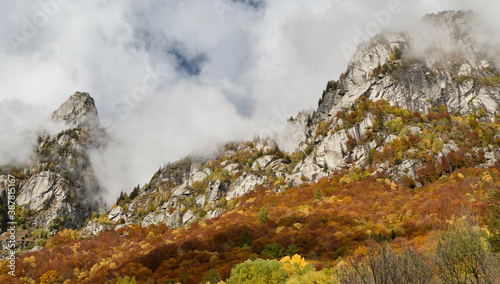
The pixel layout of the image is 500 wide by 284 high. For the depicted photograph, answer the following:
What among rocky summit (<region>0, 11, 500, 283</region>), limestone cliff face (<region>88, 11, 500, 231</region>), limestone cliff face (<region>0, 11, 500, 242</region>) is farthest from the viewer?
limestone cliff face (<region>88, 11, 500, 231</region>)

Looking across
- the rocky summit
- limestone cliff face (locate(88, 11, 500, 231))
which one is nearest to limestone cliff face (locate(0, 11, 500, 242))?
limestone cliff face (locate(88, 11, 500, 231))

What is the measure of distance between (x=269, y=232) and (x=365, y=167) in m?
60.5

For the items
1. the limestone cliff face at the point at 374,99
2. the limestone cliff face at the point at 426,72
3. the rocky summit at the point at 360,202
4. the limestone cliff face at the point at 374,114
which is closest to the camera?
the rocky summit at the point at 360,202

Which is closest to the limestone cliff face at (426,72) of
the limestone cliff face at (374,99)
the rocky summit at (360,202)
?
the limestone cliff face at (374,99)

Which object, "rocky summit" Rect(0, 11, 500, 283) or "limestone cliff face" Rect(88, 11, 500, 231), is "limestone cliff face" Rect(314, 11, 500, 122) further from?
"rocky summit" Rect(0, 11, 500, 283)

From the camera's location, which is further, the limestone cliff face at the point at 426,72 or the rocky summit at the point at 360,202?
the limestone cliff face at the point at 426,72

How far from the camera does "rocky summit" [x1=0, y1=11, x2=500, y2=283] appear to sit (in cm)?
2562

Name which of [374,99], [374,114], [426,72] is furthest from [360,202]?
[426,72]

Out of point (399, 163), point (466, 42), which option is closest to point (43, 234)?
point (399, 163)

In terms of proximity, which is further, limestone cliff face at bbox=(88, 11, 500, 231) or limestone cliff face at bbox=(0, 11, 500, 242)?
limestone cliff face at bbox=(88, 11, 500, 231)

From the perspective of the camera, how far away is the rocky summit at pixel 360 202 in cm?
2562

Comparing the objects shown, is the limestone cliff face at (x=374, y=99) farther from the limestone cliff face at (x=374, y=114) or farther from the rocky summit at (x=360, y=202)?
the rocky summit at (x=360, y=202)

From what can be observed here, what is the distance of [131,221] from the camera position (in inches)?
6289

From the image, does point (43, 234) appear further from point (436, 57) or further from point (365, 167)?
point (436, 57)
